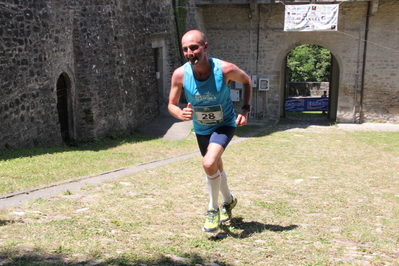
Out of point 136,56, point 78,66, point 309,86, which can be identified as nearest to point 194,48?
point 78,66

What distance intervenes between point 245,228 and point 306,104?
20.1 m

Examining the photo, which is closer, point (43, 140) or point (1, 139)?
point (1, 139)

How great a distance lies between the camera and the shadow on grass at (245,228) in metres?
4.58

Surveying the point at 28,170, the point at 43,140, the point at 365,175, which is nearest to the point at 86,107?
the point at 43,140

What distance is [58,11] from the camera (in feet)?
34.2

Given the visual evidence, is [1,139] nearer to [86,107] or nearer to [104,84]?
[86,107]

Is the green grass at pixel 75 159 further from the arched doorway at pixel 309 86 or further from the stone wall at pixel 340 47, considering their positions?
the arched doorway at pixel 309 86

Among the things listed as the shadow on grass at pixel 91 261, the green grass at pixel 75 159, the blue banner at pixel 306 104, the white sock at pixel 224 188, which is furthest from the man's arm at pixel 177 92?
the blue banner at pixel 306 104

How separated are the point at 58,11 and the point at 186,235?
24.8 ft

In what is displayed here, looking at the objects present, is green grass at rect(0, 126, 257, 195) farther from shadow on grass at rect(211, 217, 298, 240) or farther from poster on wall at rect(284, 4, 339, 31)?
poster on wall at rect(284, 4, 339, 31)

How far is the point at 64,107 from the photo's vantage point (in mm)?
11250

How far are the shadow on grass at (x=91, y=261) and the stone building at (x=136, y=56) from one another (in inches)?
225

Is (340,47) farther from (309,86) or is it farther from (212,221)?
(212,221)

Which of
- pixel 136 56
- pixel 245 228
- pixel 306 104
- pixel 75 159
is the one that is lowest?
pixel 306 104
